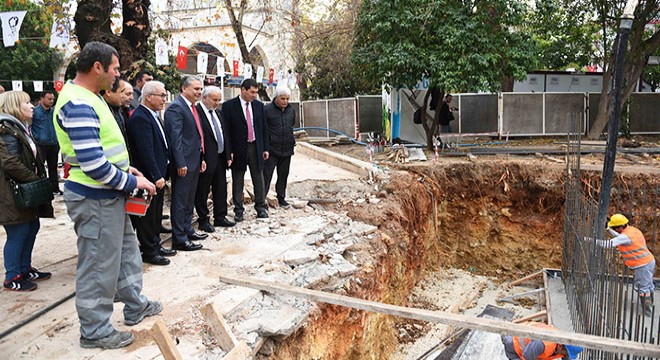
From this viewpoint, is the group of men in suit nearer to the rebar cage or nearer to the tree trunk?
the tree trunk

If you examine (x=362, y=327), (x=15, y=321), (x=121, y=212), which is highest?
(x=121, y=212)

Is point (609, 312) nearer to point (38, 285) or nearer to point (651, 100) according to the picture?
point (38, 285)

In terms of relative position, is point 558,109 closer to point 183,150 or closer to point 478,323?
point 183,150

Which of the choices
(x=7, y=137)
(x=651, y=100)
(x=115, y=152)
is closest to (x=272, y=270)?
(x=115, y=152)

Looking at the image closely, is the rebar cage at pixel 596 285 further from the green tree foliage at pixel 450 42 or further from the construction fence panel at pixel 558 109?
the construction fence panel at pixel 558 109

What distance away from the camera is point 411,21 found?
11.2 meters

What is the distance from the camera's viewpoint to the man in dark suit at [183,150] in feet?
16.6

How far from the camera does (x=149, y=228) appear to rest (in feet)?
15.6

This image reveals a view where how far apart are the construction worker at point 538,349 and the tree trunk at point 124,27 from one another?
222 inches

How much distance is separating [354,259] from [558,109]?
473 inches

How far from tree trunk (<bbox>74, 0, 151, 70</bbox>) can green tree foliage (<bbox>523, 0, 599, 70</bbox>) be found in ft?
32.3

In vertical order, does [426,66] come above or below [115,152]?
above

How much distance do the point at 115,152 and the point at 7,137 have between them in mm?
1559

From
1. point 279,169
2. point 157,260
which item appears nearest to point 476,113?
point 279,169
